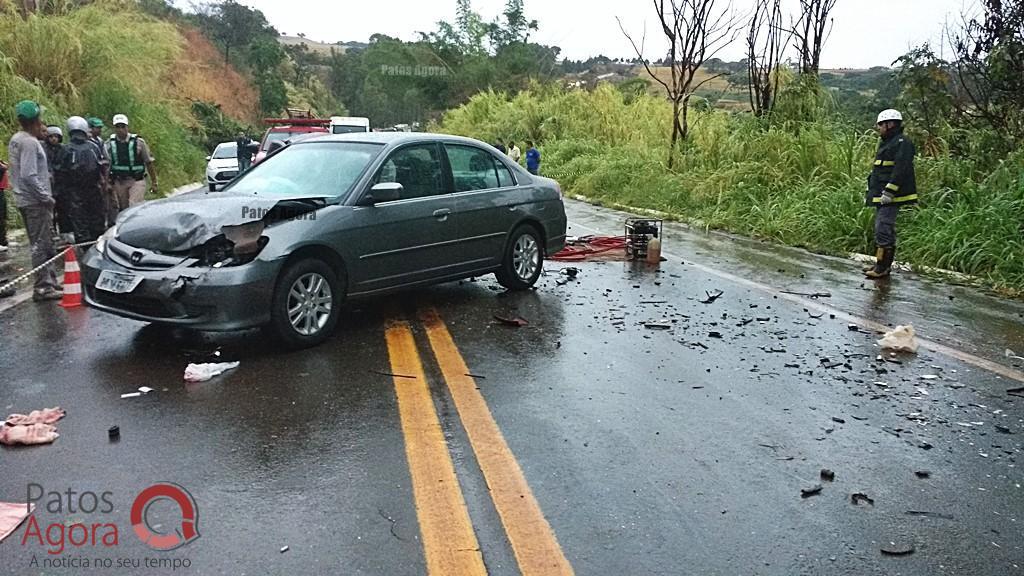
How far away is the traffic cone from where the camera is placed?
7.89 meters

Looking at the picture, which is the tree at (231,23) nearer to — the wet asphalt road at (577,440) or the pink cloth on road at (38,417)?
the wet asphalt road at (577,440)

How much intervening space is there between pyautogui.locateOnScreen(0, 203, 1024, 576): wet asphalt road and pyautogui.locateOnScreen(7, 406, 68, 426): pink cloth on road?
9 cm

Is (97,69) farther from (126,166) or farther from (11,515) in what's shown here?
(11,515)

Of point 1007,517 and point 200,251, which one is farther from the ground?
point 200,251

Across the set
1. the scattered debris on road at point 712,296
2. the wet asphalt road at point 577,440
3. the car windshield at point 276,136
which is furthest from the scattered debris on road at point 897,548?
the car windshield at point 276,136

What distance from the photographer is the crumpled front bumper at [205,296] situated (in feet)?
19.0

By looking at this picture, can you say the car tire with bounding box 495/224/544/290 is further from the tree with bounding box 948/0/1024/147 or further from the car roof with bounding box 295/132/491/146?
the tree with bounding box 948/0/1024/147

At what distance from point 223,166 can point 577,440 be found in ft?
59.6

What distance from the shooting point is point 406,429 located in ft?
15.3

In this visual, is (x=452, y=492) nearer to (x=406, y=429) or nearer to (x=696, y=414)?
(x=406, y=429)

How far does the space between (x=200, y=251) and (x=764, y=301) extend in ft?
18.1

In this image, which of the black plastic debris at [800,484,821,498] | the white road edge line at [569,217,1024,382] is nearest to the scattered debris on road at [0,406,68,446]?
the black plastic debris at [800,484,821,498]

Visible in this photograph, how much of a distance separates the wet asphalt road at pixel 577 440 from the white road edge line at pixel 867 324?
150 millimetres

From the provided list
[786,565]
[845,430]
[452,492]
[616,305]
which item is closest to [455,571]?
[452,492]
